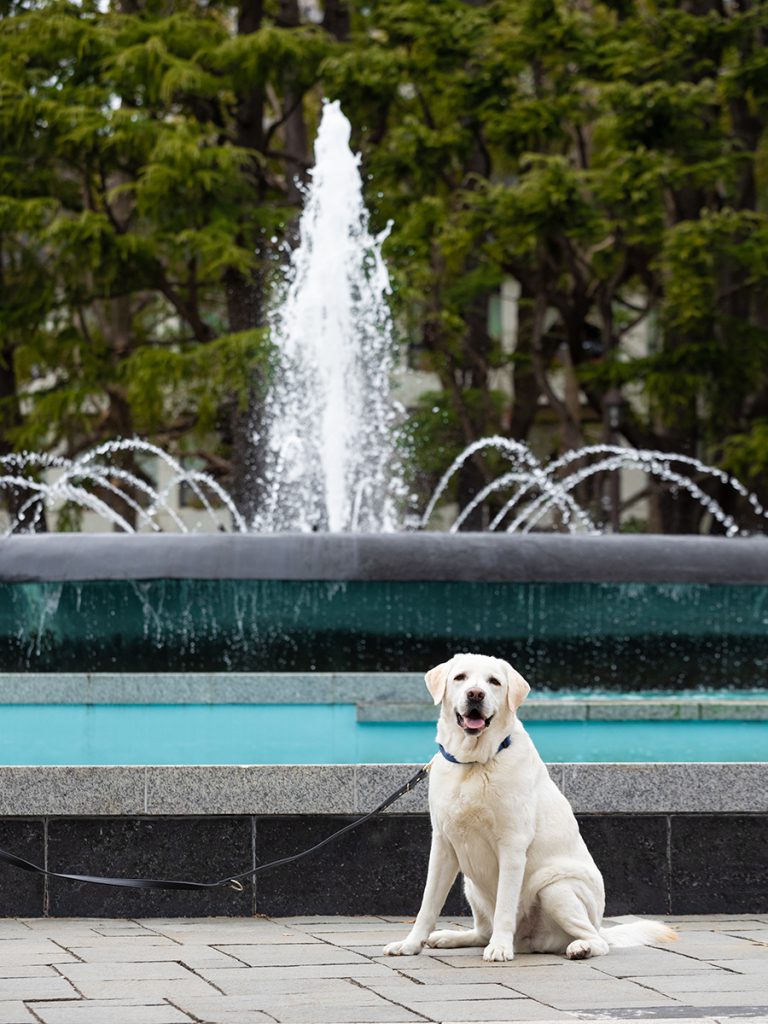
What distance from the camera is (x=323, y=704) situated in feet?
29.1

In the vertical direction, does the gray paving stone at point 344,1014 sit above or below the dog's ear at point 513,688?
below

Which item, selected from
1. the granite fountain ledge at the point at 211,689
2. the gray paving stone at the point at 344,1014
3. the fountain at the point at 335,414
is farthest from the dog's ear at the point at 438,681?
the fountain at the point at 335,414

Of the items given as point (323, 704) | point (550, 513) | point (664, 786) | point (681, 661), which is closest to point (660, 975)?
point (664, 786)

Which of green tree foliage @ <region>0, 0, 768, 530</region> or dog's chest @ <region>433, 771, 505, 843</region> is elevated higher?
green tree foliage @ <region>0, 0, 768, 530</region>

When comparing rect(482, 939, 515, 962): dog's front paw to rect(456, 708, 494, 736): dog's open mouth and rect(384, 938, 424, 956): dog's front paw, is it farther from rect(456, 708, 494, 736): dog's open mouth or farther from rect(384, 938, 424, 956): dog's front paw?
rect(456, 708, 494, 736): dog's open mouth

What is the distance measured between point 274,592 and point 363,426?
9791 millimetres

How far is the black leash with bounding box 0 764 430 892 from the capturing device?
5984mm

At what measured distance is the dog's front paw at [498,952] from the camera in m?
5.48

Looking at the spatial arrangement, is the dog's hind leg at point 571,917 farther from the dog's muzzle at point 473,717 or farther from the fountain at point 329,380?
the fountain at point 329,380

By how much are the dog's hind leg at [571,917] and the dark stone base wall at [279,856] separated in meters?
1.04

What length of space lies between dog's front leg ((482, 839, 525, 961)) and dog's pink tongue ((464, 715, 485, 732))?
38 centimetres

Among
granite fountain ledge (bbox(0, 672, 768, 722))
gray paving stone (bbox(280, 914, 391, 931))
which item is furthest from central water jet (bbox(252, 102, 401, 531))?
gray paving stone (bbox(280, 914, 391, 931))

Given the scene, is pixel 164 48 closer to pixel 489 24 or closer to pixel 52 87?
pixel 52 87

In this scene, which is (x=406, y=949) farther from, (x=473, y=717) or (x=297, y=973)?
(x=473, y=717)
